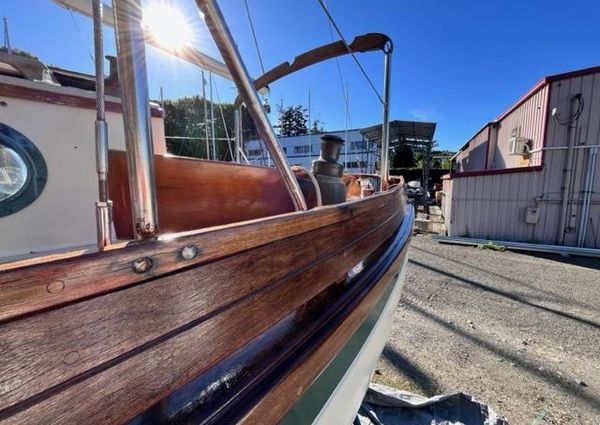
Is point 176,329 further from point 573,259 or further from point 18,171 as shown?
point 573,259

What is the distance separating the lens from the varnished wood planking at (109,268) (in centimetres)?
37

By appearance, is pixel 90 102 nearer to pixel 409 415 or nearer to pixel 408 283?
pixel 409 415

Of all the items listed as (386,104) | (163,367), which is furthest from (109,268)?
(386,104)

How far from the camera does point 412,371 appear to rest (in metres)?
2.60

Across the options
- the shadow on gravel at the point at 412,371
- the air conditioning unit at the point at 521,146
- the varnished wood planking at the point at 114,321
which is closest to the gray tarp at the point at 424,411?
the shadow on gravel at the point at 412,371

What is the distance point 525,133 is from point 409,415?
7.92 m

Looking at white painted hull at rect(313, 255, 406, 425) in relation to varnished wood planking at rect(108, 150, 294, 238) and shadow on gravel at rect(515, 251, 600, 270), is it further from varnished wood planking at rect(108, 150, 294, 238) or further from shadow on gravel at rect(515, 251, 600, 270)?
shadow on gravel at rect(515, 251, 600, 270)

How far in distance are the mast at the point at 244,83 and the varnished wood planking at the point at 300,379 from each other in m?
0.42

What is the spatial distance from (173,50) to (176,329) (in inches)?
95.1

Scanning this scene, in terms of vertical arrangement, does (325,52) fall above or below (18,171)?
above

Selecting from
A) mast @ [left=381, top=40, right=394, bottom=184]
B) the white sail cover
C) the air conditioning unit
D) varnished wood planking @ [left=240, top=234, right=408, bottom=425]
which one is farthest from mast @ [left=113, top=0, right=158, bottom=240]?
the air conditioning unit

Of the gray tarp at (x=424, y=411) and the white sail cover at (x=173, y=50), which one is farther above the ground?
the white sail cover at (x=173, y=50)

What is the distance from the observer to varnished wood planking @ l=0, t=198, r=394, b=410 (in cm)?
38

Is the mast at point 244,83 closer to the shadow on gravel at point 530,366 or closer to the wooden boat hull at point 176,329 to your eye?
the wooden boat hull at point 176,329
